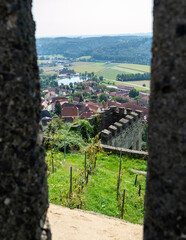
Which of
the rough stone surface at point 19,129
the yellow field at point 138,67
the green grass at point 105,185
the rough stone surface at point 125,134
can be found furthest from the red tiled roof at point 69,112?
the yellow field at point 138,67

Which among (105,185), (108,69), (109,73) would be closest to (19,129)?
(105,185)

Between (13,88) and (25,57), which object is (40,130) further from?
(25,57)

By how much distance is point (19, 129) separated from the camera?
1.68 metres

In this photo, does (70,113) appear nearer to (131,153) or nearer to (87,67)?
(131,153)

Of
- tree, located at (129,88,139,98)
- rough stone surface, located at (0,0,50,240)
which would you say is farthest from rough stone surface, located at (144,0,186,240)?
tree, located at (129,88,139,98)

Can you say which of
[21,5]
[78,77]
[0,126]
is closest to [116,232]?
[0,126]

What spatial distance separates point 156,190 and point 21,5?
151 cm

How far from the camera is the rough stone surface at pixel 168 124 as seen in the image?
4.39 feet

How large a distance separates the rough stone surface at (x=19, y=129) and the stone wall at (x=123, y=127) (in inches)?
255

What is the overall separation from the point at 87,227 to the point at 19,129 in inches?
122

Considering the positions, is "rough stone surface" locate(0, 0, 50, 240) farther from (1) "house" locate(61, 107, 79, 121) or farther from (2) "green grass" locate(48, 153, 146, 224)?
(1) "house" locate(61, 107, 79, 121)

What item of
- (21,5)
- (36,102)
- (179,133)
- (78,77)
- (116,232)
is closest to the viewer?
(179,133)

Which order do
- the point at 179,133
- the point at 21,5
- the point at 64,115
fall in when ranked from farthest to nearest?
the point at 64,115 < the point at 21,5 < the point at 179,133

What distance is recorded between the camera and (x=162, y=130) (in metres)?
1.48
